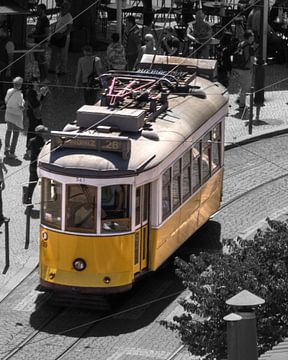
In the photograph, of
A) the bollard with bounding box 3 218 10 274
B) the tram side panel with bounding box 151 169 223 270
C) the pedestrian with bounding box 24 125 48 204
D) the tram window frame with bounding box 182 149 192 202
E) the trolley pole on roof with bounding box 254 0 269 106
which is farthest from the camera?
the trolley pole on roof with bounding box 254 0 269 106

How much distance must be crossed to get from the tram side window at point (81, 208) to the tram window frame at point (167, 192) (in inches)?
56.5

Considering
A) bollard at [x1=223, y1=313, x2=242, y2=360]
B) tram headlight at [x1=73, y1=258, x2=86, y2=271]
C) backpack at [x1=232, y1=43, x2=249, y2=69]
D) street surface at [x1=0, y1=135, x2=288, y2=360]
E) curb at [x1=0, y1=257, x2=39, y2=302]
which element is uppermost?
bollard at [x1=223, y1=313, x2=242, y2=360]

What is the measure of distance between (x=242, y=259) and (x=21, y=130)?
40.3 ft

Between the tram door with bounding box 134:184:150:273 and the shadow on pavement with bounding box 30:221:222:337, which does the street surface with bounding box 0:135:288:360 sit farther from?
the tram door with bounding box 134:184:150:273

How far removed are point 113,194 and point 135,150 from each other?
2.63 feet

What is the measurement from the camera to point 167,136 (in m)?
22.5

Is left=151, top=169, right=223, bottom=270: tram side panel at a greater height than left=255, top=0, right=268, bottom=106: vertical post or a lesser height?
lesser

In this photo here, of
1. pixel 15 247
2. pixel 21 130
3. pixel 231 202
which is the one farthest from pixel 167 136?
pixel 21 130

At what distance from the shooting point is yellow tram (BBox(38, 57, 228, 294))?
2116cm

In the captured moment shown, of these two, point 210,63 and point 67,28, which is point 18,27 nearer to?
point 67,28

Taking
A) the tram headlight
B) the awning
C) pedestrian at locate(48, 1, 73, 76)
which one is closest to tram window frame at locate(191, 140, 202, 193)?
the tram headlight

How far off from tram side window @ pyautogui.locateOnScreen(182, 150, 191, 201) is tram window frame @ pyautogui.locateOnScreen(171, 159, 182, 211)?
228 millimetres

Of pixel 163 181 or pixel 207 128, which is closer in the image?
pixel 163 181

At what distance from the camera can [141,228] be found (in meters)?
21.7
